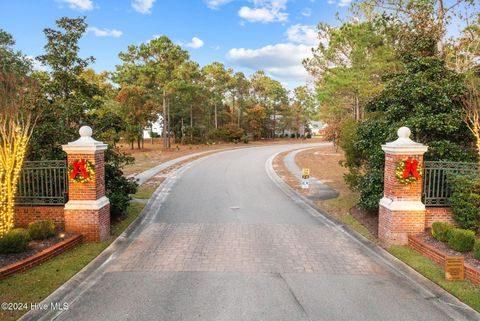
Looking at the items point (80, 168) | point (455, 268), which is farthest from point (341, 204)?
point (80, 168)

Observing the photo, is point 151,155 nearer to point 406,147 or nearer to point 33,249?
point 33,249

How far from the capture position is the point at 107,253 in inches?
327

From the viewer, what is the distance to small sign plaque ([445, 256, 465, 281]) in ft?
21.9

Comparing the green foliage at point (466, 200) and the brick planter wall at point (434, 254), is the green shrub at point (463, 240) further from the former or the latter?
the green foliage at point (466, 200)

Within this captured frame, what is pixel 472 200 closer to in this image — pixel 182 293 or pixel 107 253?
pixel 182 293

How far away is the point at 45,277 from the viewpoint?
677 centimetres

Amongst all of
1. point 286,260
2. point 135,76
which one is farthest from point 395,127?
point 135,76

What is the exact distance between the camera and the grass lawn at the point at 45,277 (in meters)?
5.92

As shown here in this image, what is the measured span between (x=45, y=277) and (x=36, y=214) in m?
3.21

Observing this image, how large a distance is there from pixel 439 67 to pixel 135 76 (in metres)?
34.3

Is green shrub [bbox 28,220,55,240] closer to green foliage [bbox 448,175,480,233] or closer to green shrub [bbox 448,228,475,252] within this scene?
green shrub [bbox 448,228,475,252]

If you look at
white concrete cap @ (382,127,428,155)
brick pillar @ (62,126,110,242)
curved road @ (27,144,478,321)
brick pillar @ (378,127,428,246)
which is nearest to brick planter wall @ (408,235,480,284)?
brick pillar @ (378,127,428,246)

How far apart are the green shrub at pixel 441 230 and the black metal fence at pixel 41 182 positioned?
9.16 metres

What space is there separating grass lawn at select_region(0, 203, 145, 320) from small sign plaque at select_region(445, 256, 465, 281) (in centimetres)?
713
